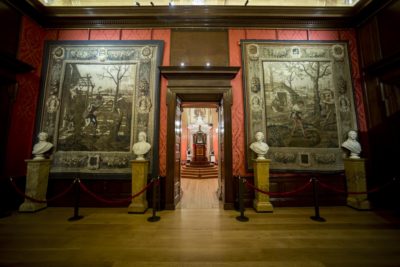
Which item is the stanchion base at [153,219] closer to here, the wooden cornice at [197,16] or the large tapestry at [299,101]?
the large tapestry at [299,101]

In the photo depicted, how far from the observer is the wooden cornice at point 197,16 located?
14.9ft

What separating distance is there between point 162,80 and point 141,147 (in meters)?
1.93

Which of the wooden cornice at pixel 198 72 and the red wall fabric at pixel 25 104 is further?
the wooden cornice at pixel 198 72

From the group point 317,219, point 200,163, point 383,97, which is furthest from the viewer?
point 200,163

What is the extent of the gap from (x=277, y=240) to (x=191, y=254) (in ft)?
4.52

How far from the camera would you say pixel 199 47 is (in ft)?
15.5

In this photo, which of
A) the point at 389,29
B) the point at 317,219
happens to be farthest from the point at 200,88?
the point at 389,29

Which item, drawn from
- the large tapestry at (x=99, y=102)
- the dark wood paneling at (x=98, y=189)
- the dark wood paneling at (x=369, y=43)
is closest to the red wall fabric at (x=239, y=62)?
the dark wood paneling at (x=369, y=43)

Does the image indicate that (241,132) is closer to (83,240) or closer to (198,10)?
(198,10)

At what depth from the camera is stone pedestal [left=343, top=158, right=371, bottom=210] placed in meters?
3.89

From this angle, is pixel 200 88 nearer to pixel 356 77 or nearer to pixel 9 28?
pixel 356 77

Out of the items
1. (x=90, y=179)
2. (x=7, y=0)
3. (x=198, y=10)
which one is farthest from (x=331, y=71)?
(x=7, y=0)

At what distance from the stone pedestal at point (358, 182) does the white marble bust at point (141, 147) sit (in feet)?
16.3

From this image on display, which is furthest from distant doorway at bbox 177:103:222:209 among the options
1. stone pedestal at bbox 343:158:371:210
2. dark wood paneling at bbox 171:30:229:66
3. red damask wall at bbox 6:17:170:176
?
stone pedestal at bbox 343:158:371:210
